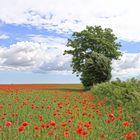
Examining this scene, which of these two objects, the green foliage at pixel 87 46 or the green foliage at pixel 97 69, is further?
the green foliage at pixel 87 46

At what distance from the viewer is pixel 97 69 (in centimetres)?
5131

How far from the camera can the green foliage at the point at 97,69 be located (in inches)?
2023

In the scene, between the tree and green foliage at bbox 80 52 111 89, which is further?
the tree

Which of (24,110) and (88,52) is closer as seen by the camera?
(24,110)

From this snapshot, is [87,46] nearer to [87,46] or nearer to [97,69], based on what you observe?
[87,46]

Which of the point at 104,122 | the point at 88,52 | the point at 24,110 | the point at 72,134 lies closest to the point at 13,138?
the point at 72,134

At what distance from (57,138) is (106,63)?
4265cm

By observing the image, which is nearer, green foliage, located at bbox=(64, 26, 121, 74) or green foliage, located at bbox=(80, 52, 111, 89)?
green foliage, located at bbox=(80, 52, 111, 89)

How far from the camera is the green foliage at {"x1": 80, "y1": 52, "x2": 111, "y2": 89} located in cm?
5138

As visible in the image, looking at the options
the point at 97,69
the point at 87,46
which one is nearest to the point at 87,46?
the point at 87,46

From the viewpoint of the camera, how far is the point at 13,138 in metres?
9.16

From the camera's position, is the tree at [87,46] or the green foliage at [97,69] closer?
the green foliage at [97,69]

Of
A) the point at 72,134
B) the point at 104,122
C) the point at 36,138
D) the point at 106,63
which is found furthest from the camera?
the point at 106,63

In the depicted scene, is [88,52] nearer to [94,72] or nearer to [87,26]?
[87,26]
